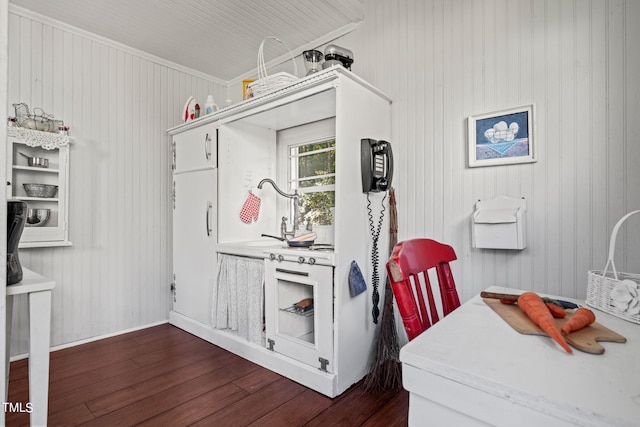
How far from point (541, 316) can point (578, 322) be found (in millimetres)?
94

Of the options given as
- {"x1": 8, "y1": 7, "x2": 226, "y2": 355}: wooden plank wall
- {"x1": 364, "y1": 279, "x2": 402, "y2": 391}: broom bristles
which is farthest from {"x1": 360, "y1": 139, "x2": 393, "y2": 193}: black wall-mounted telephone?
{"x1": 8, "y1": 7, "x2": 226, "y2": 355}: wooden plank wall

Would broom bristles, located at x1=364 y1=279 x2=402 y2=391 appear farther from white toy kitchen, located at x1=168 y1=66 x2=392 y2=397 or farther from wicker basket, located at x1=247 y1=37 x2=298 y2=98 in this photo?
wicker basket, located at x1=247 y1=37 x2=298 y2=98

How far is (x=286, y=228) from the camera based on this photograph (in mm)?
2814

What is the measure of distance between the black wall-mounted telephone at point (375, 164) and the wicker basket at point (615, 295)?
1139 millimetres

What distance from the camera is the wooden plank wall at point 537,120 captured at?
1538 millimetres

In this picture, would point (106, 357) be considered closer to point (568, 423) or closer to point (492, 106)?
point (568, 423)

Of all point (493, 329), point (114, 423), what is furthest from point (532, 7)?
point (114, 423)

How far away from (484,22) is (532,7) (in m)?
0.24

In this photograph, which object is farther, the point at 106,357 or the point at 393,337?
the point at 106,357

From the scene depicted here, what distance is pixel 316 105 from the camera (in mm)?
2229

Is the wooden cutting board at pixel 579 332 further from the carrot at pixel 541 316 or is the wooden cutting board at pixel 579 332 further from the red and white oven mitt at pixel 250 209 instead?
the red and white oven mitt at pixel 250 209

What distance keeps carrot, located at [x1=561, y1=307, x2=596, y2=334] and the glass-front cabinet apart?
3151 millimetres

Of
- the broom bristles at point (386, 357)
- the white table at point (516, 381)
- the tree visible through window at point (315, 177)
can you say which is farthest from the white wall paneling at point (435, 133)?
the white table at point (516, 381)

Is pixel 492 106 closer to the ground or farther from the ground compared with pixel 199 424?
farther from the ground
